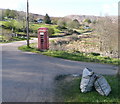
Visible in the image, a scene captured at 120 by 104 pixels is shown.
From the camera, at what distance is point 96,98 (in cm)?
451

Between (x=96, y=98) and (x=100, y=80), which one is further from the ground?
(x=100, y=80)

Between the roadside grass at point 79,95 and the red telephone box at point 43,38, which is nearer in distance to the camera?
the roadside grass at point 79,95

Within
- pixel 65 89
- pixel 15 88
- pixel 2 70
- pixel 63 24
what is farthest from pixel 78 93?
pixel 63 24

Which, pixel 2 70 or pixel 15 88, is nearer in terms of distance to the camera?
pixel 15 88

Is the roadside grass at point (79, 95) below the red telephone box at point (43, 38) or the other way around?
below

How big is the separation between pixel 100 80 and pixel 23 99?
7.12 feet

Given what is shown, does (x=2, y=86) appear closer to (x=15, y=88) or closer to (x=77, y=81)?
Answer: (x=15, y=88)

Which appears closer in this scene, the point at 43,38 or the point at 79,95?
the point at 79,95

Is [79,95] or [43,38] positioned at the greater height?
[43,38]

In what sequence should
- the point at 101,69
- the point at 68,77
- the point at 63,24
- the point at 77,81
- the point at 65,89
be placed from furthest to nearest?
the point at 63,24 < the point at 101,69 < the point at 68,77 < the point at 77,81 < the point at 65,89

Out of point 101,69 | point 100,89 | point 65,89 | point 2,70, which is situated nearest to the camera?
point 100,89

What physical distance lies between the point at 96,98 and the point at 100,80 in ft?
1.76

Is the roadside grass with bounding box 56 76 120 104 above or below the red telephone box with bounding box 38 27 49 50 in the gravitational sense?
below

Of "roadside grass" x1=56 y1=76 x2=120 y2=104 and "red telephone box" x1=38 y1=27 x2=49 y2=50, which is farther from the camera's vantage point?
"red telephone box" x1=38 y1=27 x2=49 y2=50
